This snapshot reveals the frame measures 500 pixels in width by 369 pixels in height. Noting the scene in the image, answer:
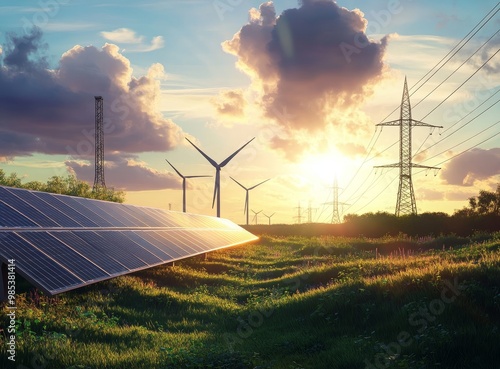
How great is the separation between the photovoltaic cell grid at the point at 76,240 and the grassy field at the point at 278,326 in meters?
0.94

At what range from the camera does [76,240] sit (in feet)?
66.6

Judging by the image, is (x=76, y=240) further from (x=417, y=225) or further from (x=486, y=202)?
(x=486, y=202)

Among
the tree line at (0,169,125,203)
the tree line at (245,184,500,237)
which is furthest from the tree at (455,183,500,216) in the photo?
the tree line at (0,169,125,203)

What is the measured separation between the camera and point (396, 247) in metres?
48.2

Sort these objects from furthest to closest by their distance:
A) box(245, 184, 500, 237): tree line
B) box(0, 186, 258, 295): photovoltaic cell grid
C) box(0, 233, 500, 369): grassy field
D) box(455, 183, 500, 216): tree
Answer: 1. box(455, 183, 500, 216): tree
2. box(245, 184, 500, 237): tree line
3. box(0, 186, 258, 295): photovoltaic cell grid
4. box(0, 233, 500, 369): grassy field

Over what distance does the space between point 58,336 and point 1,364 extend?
181 centimetres

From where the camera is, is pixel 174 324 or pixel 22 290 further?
pixel 22 290

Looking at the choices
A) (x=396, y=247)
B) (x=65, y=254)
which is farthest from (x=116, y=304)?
(x=396, y=247)

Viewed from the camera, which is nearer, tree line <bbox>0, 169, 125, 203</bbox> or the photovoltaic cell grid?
the photovoltaic cell grid

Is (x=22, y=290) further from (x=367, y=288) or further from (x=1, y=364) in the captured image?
(x=367, y=288)

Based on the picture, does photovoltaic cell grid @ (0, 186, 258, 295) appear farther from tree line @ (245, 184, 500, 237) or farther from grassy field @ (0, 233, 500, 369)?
tree line @ (245, 184, 500, 237)

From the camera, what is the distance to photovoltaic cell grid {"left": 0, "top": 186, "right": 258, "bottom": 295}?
15.6 m

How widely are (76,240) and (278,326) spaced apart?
932 cm

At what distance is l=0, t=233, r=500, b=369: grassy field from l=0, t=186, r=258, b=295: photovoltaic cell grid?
938 mm
